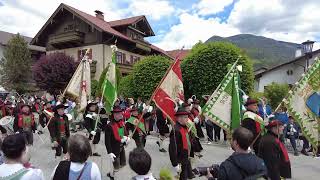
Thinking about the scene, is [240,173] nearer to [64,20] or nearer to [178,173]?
[178,173]

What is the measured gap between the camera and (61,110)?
408 inches

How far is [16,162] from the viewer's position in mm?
3645

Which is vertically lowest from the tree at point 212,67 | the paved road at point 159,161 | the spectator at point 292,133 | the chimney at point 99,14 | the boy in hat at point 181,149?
the paved road at point 159,161

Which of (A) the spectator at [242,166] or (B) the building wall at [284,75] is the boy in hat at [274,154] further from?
(B) the building wall at [284,75]

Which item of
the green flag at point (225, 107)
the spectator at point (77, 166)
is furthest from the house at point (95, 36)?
the spectator at point (77, 166)

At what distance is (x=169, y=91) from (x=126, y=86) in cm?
1998

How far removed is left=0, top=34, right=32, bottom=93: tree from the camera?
42.0 meters

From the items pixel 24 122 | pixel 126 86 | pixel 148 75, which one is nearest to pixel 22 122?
pixel 24 122

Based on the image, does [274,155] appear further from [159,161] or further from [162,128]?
[162,128]

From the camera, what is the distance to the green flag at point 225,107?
307 inches

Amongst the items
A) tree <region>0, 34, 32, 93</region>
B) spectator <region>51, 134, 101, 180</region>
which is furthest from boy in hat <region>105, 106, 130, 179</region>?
tree <region>0, 34, 32, 93</region>

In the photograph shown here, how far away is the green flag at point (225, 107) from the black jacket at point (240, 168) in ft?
12.7

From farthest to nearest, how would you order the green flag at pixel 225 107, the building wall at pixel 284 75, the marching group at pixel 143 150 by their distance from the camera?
1. the building wall at pixel 284 75
2. the green flag at pixel 225 107
3. the marching group at pixel 143 150

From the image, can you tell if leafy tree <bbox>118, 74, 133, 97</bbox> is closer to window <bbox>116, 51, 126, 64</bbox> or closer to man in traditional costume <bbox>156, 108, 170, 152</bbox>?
window <bbox>116, 51, 126, 64</bbox>
